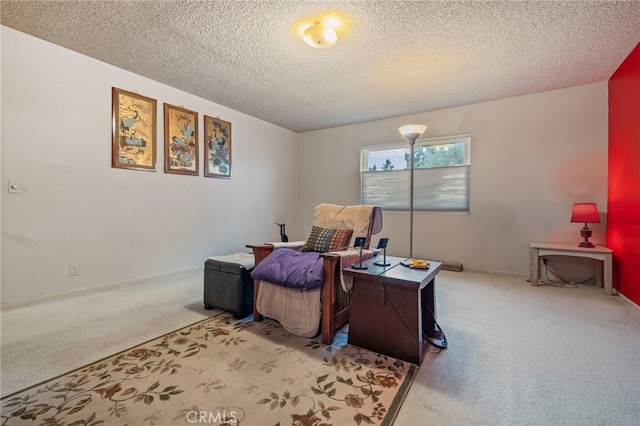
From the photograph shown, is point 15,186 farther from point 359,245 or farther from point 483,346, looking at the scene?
point 483,346

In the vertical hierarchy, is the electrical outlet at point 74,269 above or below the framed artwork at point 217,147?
below

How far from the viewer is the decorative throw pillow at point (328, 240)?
97.7 inches

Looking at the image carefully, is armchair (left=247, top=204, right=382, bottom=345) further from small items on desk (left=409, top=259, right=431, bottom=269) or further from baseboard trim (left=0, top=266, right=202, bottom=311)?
baseboard trim (left=0, top=266, right=202, bottom=311)

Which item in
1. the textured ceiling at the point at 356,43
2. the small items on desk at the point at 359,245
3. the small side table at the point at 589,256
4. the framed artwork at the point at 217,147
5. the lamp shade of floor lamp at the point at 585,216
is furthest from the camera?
the framed artwork at the point at 217,147

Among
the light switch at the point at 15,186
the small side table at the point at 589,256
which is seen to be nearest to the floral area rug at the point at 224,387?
the light switch at the point at 15,186

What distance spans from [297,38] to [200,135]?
2.05 meters

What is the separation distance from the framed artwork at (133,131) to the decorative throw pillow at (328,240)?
2172mm

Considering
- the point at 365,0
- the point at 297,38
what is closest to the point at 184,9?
the point at 297,38

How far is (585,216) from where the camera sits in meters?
3.03

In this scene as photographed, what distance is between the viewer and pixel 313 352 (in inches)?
70.0

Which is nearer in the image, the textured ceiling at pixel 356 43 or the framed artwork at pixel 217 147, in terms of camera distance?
the textured ceiling at pixel 356 43

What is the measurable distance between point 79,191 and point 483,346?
3738 millimetres

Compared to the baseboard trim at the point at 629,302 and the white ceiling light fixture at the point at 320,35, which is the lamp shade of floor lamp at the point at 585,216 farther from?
the white ceiling light fixture at the point at 320,35

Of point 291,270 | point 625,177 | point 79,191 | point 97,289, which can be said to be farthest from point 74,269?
point 625,177
